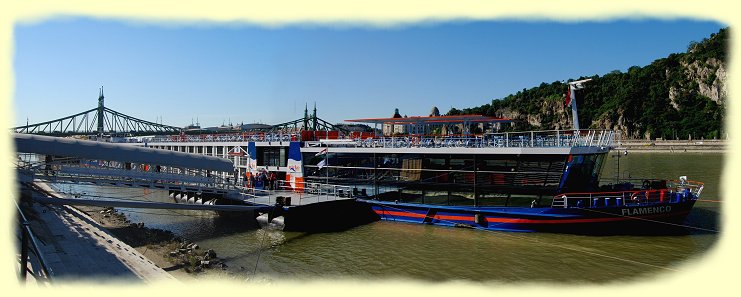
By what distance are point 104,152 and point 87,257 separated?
5417 millimetres

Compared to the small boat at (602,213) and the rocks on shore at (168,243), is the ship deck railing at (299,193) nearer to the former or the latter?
the rocks on shore at (168,243)

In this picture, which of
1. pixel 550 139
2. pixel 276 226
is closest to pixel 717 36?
pixel 550 139

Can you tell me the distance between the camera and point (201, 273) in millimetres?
12266

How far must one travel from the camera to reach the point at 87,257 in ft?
36.4

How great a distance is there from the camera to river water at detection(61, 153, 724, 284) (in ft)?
41.0

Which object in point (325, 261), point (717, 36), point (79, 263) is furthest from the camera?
point (717, 36)

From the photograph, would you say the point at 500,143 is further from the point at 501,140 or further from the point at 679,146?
the point at 679,146

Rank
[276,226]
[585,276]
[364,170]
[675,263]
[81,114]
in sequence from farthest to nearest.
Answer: [81,114] → [364,170] → [276,226] → [675,263] → [585,276]

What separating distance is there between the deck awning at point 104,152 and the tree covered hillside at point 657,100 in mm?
78941

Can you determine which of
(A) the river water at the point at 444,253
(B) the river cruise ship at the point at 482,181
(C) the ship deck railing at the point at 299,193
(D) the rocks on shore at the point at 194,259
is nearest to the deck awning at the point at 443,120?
(B) the river cruise ship at the point at 482,181

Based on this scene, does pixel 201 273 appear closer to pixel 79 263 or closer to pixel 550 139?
pixel 79 263

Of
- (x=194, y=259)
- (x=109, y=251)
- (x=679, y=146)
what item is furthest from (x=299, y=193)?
(x=679, y=146)

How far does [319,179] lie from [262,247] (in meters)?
7.21

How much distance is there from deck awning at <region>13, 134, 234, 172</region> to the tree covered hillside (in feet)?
259
